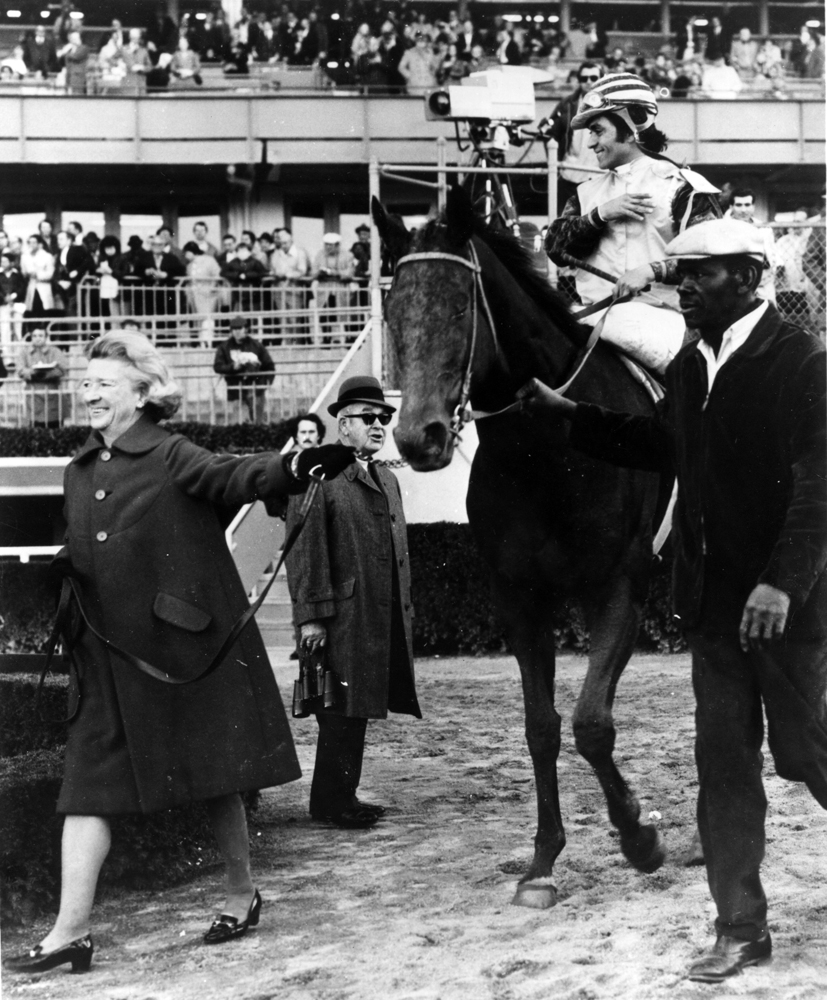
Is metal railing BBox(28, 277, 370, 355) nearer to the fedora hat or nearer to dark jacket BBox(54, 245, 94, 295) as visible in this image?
dark jacket BBox(54, 245, 94, 295)

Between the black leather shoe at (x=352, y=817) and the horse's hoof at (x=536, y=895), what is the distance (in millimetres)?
1243

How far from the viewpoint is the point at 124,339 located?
4262mm

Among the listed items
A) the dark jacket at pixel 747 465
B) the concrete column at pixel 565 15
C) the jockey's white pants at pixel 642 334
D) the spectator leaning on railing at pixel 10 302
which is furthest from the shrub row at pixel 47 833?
the concrete column at pixel 565 15

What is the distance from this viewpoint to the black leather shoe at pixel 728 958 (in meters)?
3.59

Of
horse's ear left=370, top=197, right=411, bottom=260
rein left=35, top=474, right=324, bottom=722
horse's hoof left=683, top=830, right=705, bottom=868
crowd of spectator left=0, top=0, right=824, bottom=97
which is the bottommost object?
horse's hoof left=683, top=830, right=705, bottom=868

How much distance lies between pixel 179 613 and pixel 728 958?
1.76 meters

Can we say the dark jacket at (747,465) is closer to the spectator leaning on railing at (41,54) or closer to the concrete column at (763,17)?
the spectator leaning on railing at (41,54)

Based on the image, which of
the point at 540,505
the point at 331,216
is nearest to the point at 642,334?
the point at 540,505

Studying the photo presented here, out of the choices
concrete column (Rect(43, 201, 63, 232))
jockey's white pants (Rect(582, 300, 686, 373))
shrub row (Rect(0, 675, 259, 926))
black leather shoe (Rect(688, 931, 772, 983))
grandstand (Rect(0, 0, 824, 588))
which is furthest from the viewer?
concrete column (Rect(43, 201, 63, 232))

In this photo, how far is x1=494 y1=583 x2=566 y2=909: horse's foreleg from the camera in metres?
4.80

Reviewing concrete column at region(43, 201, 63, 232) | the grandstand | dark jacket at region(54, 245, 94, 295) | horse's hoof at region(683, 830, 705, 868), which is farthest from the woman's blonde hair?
concrete column at region(43, 201, 63, 232)

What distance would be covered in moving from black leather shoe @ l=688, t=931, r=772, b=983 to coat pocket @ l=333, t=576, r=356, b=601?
2.48 m

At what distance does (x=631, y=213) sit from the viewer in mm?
5188

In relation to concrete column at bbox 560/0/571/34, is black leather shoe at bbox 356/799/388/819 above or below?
below
